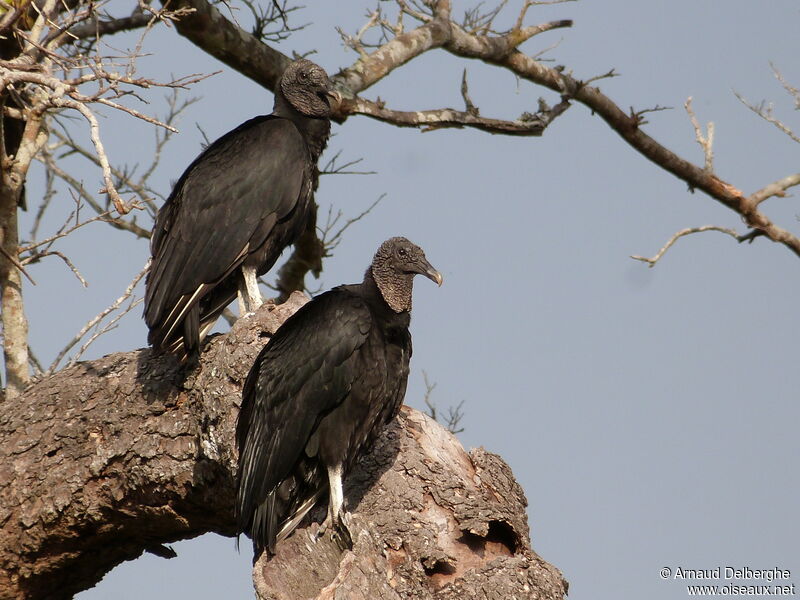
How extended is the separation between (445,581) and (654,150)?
3.68 metres

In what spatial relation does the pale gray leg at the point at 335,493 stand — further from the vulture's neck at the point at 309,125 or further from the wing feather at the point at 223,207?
the vulture's neck at the point at 309,125

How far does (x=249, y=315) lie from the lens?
3770mm

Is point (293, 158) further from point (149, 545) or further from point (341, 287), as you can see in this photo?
point (149, 545)

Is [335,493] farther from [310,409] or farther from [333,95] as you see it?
[333,95]

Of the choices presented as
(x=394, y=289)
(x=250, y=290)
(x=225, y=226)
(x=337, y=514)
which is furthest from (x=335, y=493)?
(x=225, y=226)

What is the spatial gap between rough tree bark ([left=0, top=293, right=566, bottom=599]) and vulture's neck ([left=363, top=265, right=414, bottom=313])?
0.38 m

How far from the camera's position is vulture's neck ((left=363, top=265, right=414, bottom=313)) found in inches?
142

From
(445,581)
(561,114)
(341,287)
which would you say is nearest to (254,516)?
(445,581)

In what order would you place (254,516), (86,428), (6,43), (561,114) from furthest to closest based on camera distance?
(561,114) < (6,43) < (86,428) < (254,516)

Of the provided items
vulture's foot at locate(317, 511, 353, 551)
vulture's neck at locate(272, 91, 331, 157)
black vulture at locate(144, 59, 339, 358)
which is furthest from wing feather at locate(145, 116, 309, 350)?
vulture's foot at locate(317, 511, 353, 551)

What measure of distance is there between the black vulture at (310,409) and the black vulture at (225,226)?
1.56 feet

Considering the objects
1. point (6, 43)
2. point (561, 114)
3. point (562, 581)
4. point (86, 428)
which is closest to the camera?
point (562, 581)

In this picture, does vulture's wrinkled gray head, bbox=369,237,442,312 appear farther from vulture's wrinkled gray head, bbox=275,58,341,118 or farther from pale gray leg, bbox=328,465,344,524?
vulture's wrinkled gray head, bbox=275,58,341,118

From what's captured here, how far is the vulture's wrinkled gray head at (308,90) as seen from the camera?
4.52m
